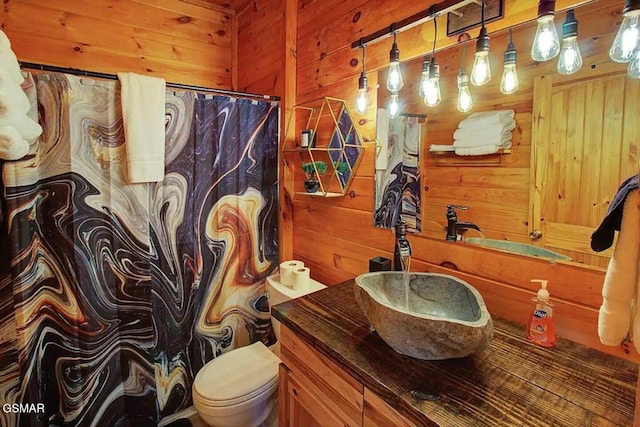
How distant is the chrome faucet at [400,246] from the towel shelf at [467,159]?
0.29 metres

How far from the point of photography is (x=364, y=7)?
1.58 m

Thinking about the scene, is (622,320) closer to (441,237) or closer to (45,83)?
(441,237)

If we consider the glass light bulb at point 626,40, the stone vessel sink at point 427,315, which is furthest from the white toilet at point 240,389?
the glass light bulb at point 626,40

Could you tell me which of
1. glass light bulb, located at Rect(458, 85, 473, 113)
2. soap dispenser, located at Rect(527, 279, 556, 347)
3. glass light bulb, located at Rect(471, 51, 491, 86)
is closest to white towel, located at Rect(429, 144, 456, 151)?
glass light bulb, located at Rect(458, 85, 473, 113)

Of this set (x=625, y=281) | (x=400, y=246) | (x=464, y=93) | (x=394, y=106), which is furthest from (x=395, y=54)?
(x=625, y=281)

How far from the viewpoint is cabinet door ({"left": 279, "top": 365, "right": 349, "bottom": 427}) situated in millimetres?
1024

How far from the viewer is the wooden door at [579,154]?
0.87 metres

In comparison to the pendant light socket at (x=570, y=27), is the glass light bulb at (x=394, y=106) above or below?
below

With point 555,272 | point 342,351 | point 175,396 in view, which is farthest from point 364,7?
point 175,396

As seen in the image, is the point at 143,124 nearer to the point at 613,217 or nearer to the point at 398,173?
the point at 398,173

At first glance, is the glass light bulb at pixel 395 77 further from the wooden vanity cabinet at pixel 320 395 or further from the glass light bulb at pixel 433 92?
the wooden vanity cabinet at pixel 320 395

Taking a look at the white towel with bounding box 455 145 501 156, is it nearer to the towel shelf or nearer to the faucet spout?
the towel shelf

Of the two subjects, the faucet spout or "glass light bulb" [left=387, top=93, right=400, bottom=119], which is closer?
the faucet spout

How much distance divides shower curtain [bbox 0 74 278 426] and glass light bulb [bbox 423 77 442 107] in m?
1.03
